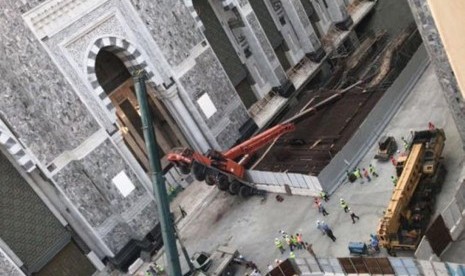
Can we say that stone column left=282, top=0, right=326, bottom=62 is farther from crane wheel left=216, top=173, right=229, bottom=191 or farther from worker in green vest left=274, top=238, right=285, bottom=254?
worker in green vest left=274, top=238, right=285, bottom=254

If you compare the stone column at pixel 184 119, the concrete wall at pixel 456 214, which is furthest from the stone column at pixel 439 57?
the stone column at pixel 184 119

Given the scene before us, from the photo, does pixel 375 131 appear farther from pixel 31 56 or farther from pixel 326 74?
pixel 31 56

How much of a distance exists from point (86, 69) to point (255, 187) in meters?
10.5

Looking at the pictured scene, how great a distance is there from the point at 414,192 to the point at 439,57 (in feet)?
17.9

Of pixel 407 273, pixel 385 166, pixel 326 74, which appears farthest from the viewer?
pixel 326 74

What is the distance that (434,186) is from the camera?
78.7 ft

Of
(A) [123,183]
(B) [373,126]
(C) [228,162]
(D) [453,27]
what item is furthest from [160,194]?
(D) [453,27]

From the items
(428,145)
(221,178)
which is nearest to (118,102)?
(221,178)

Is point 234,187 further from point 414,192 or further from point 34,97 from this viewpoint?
point 34,97

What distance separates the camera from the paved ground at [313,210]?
25.0 metres

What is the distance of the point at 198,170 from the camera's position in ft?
95.7

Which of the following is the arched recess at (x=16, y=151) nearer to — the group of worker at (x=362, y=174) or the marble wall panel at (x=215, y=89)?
the marble wall panel at (x=215, y=89)

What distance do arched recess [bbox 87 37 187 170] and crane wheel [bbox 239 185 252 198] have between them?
6198 millimetres

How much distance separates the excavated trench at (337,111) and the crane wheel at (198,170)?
299cm
